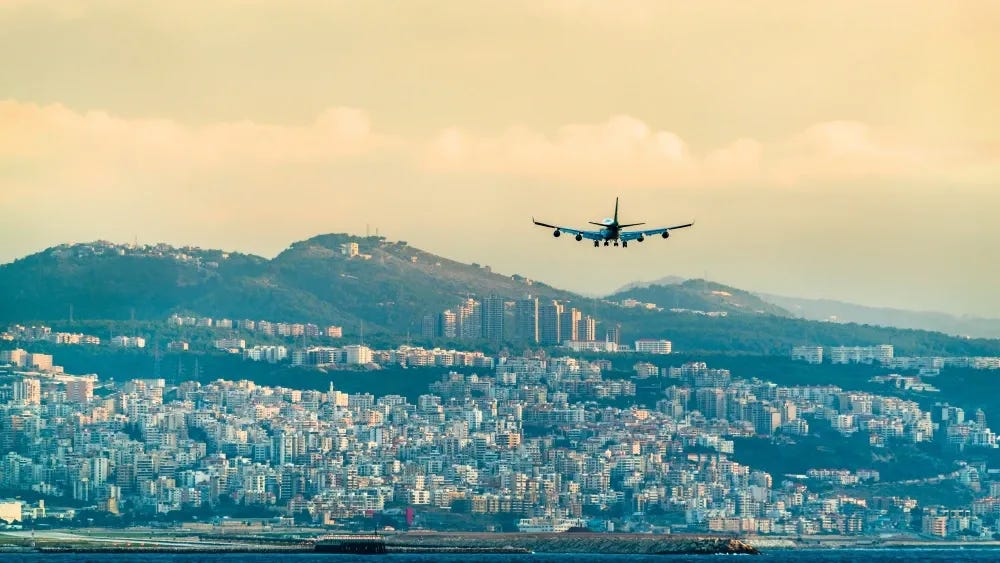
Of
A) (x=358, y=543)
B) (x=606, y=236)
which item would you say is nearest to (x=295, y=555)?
(x=358, y=543)

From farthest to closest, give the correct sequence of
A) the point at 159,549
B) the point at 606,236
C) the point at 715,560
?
the point at 159,549 < the point at 715,560 < the point at 606,236

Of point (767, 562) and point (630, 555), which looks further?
point (630, 555)

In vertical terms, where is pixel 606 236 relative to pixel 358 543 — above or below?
above

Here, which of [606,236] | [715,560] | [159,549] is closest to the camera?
[606,236]

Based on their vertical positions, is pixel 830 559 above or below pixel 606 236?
below

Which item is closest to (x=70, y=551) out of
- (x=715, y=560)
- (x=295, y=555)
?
(x=295, y=555)

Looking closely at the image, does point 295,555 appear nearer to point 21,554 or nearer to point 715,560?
point 21,554

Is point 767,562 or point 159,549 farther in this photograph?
point 159,549

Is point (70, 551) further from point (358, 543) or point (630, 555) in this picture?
point (630, 555)
